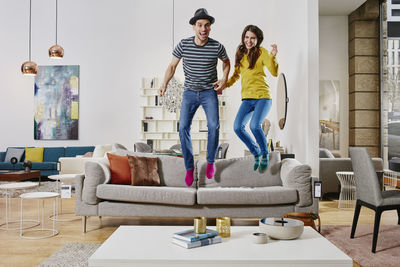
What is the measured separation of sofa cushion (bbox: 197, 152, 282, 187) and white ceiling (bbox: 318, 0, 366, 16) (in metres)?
4.27

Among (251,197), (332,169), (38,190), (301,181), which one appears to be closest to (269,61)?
(301,181)

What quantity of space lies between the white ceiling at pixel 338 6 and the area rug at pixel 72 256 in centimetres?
605

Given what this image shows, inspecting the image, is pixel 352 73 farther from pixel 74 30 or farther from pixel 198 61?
pixel 74 30

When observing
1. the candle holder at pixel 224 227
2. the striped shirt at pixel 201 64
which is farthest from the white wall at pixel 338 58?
the candle holder at pixel 224 227

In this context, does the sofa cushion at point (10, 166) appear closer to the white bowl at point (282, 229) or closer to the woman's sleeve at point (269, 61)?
the woman's sleeve at point (269, 61)

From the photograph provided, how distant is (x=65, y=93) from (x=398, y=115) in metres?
6.94

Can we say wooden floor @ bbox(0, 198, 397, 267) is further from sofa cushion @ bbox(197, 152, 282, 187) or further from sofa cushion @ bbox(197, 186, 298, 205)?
sofa cushion @ bbox(197, 186, 298, 205)

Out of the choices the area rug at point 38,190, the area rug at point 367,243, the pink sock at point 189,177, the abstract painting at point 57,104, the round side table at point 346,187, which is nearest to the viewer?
the area rug at point 367,243

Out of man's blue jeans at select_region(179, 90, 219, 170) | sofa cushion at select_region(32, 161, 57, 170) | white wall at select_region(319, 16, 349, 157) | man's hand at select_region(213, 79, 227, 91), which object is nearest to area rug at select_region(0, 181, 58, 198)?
sofa cushion at select_region(32, 161, 57, 170)

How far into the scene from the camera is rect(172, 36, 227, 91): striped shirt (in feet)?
12.0

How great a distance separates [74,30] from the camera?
28.3 feet

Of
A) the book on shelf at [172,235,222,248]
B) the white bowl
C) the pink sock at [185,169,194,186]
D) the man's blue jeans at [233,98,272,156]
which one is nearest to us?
the book on shelf at [172,235,222,248]

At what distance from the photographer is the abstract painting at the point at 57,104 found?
859cm

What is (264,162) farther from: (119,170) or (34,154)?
(34,154)
